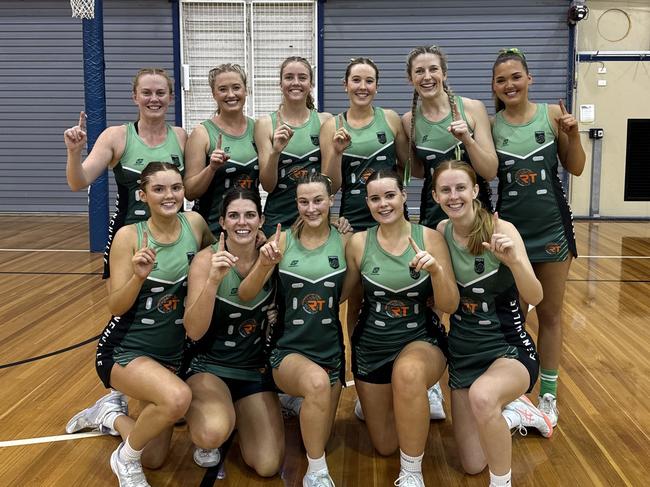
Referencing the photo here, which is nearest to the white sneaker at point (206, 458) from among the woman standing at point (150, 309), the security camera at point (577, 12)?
the woman standing at point (150, 309)

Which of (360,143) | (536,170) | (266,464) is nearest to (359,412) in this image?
(266,464)

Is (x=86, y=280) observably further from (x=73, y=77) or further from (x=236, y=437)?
(x=73, y=77)

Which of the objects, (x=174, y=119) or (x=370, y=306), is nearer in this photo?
(x=370, y=306)

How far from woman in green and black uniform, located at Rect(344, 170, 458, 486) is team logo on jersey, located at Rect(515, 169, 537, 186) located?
0.64m

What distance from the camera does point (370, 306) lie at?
291 cm

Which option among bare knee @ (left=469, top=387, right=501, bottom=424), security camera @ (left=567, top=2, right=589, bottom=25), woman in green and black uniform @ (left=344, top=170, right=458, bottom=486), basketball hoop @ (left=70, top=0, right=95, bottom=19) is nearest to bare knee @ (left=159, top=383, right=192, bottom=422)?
woman in green and black uniform @ (left=344, top=170, right=458, bottom=486)

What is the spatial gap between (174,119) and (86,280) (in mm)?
4497

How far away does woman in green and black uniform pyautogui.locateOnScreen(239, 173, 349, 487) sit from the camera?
2.77 metres

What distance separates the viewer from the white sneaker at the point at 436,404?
3.29 metres

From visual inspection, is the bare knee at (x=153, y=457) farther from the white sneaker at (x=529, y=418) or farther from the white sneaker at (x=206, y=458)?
the white sneaker at (x=529, y=418)

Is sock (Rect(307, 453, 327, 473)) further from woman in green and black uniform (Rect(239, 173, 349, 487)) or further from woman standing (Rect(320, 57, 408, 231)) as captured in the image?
woman standing (Rect(320, 57, 408, 231))

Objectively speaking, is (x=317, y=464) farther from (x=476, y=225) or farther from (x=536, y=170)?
(x=536, y=170)

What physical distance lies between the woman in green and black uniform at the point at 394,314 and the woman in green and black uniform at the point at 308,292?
116mm

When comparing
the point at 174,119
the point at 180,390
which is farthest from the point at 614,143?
the point at 180,390
